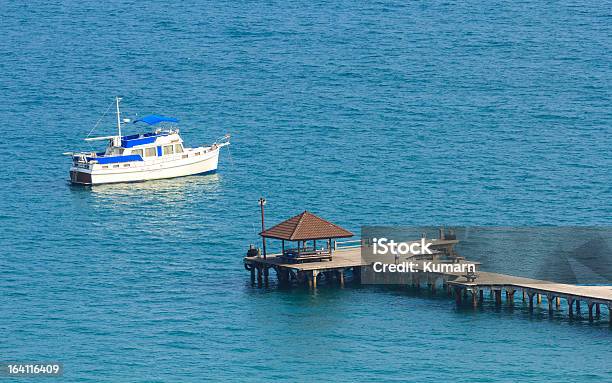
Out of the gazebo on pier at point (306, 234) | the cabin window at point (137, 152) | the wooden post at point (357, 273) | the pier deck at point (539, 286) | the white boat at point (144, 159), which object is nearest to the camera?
the pier deck at point (539, 286)

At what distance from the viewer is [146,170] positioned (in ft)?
458

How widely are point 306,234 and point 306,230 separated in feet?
1.00

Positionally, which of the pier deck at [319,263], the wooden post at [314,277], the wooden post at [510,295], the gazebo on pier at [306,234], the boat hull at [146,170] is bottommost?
the wooden post at [510,295]

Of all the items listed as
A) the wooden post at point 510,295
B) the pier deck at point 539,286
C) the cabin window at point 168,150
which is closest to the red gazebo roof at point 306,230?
the pier deck at point 539,286

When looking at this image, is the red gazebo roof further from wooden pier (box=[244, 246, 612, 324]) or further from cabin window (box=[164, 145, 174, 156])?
cabin window (box=[164, 145, 174, 156])

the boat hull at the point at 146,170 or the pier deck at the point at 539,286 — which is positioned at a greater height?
the boat hull at the point at 146,170

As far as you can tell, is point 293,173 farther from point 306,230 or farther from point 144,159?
point 306,230

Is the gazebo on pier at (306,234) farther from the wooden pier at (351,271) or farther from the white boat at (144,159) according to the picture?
the white boat at (144,159)

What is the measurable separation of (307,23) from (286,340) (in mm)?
98118

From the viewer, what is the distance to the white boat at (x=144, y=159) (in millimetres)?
137375

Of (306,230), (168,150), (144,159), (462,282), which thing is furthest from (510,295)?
(168,150)

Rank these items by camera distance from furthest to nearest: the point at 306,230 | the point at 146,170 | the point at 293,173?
the point at 146,170
the point at 293,173
the point at 306,230

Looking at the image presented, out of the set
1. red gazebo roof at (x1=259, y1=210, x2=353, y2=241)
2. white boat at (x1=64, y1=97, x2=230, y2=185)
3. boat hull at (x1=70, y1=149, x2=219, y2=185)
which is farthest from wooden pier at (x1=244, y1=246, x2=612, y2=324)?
white boat at (x1=64, y1=97, x2=230, y2=185)

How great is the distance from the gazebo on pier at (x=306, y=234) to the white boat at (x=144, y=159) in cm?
3298
